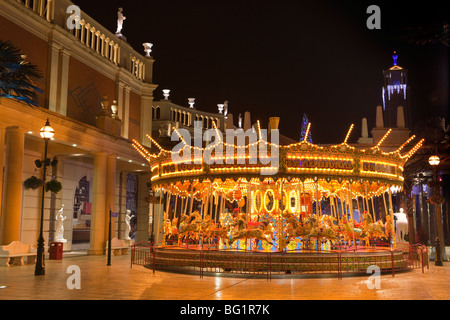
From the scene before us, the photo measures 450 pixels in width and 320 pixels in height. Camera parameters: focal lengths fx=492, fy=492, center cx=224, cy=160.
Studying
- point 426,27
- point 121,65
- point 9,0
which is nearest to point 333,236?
point 426,27

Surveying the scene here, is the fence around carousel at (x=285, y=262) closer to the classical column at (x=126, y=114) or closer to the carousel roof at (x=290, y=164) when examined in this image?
the carousel roof at (x=290, y=164)

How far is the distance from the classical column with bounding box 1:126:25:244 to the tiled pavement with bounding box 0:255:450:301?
2.88 m

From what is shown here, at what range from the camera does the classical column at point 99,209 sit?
27.7 meters

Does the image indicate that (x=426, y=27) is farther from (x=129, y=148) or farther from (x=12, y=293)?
(x=129, y=148)

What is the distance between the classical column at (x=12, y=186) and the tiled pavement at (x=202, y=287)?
2.88 m

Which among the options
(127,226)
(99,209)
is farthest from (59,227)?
(127,226)

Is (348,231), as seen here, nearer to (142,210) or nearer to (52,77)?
(52,77)

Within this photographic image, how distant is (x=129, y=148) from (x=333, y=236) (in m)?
15.7

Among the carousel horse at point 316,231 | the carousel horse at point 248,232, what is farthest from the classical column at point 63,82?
the carousel horse at point 316,231

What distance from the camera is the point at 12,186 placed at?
2130 cm

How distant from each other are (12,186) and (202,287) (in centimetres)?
1141

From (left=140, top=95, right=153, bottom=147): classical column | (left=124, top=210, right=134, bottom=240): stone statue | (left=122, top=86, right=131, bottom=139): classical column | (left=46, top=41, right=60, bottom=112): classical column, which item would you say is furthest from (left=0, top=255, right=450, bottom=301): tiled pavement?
(left=140, top=95, right=153, bottom=147): classical column

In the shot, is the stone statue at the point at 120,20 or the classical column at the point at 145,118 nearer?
the stone statue at the point at 120,20

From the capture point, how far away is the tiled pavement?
12.2 meters
